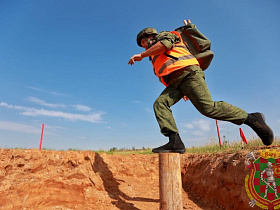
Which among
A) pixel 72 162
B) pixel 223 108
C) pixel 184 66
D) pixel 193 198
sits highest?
pixel 184 66

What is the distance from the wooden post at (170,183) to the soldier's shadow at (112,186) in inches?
39.2

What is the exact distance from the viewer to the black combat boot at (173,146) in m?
2.76

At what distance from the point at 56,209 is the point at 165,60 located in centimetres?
284

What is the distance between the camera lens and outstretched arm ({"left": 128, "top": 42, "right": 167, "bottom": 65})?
2715 millimetres

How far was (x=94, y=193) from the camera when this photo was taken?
362 centimetres

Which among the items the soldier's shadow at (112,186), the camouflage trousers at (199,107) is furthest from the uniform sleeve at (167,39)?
the soldier's shadow at (112,186)

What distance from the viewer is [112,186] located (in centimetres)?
405

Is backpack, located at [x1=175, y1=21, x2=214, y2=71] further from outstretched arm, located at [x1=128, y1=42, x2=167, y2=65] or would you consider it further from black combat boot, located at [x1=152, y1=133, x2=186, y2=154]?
black combat boot, located at [x1=152, y1=133, x2=186, y2=154]

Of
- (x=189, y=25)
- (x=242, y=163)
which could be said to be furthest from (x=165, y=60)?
(x=242, y=163)

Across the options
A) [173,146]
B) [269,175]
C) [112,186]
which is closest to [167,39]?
[173,146]

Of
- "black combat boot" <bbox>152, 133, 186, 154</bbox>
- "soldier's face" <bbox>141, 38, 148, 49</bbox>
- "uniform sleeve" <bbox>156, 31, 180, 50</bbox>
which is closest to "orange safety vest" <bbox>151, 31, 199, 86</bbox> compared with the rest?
"uniform sleeve" <bbox>156, 31, 180, 50</bbox>

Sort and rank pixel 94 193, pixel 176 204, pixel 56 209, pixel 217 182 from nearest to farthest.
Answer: pixel 176 204 → pixel 56 209 → pixel 94 193 → pixel 217 182

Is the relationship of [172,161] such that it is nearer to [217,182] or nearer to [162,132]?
[162,132]

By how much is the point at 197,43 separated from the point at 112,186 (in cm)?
303
